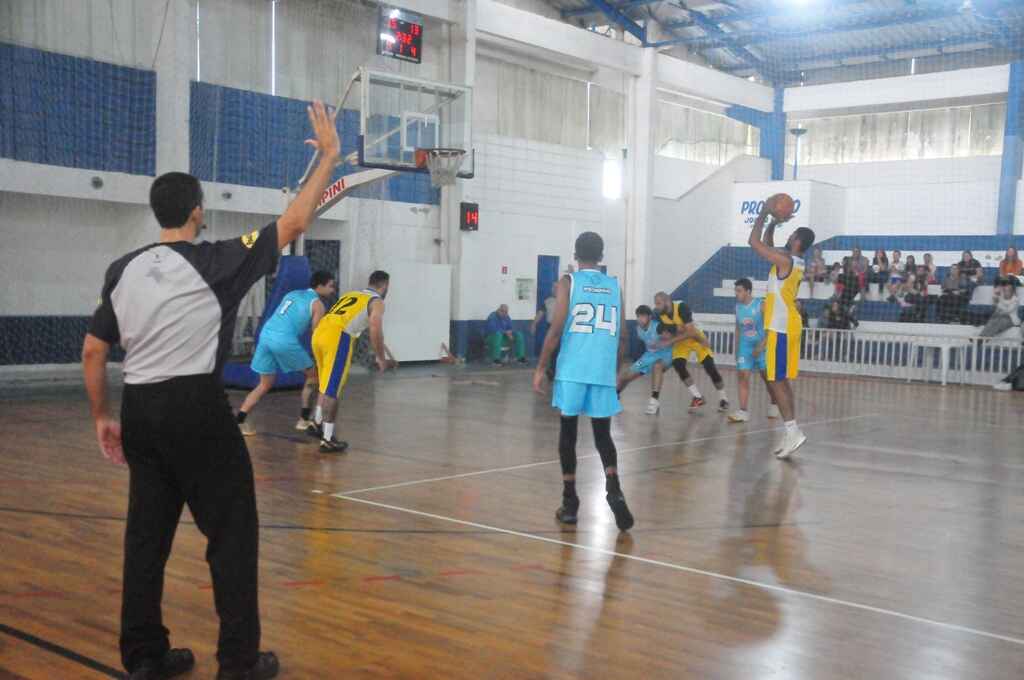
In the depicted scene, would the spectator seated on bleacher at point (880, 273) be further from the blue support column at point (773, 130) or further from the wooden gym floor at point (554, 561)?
the wooden gym floor at point (554, 561)

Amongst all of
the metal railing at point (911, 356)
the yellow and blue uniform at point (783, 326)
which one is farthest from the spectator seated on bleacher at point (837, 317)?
the yellow and blue uniform at point (783, 326)

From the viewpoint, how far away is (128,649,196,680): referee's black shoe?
3461 millimetres

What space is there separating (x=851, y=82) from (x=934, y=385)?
11547mm

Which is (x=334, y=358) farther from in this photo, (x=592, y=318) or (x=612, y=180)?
(x=612, y=180)

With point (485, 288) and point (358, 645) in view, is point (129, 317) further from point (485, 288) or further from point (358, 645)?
point (485, 288)

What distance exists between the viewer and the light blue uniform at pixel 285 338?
362 inches

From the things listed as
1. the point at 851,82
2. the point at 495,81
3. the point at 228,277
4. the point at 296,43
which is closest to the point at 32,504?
the point at 228,277

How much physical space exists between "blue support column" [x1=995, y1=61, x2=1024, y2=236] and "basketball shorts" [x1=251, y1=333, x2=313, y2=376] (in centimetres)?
2003

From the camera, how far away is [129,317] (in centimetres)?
338

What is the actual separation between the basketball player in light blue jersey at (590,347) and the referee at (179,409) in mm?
2696

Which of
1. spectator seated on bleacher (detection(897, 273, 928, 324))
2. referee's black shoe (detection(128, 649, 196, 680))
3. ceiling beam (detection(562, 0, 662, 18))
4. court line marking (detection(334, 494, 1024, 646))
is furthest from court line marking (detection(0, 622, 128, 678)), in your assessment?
ceiling beam (detection(562, 0, 662, 18))

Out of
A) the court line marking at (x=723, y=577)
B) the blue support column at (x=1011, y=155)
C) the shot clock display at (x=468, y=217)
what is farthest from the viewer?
the blue support column at (x=1011, y=155)

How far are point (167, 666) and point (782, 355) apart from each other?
21.8 ft

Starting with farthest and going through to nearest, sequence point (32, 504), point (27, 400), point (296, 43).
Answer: point (296, 43) < point (27, 400) < point (32, 504)
